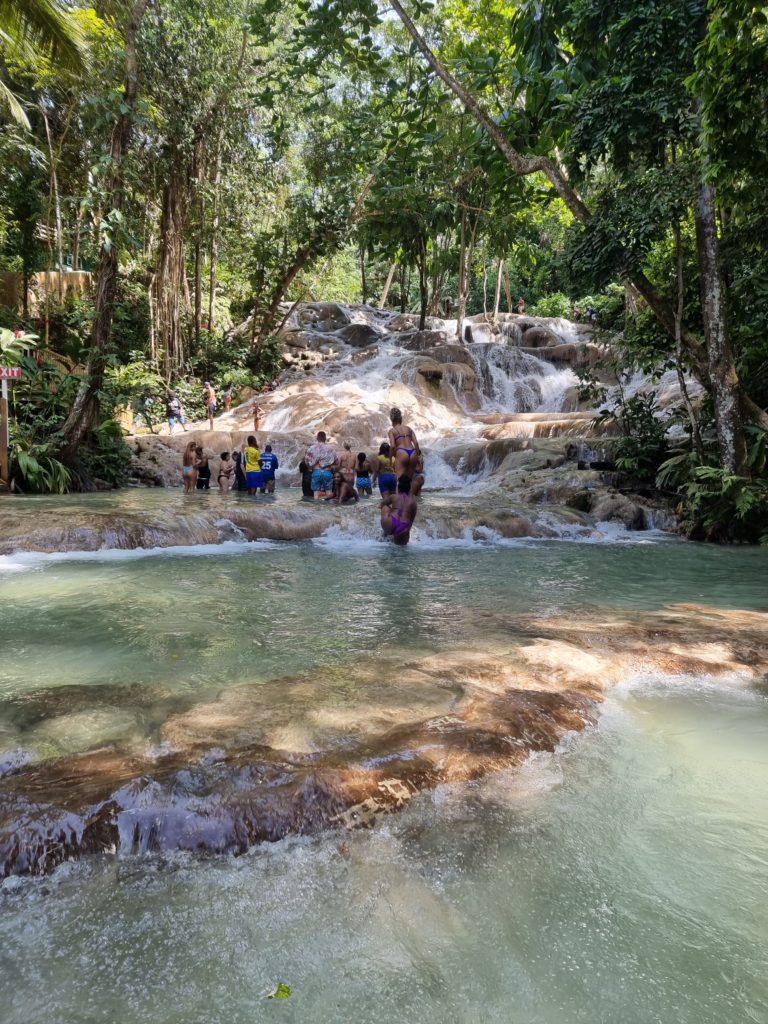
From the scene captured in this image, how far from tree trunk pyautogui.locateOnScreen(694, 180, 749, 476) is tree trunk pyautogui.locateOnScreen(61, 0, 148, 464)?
34.9ft

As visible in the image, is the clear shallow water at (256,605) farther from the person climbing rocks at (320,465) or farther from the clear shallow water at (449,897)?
the person climbing rocks at (320,465)

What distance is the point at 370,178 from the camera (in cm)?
2144

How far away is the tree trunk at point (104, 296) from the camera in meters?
12.9

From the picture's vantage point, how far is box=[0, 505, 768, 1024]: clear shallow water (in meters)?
1.75

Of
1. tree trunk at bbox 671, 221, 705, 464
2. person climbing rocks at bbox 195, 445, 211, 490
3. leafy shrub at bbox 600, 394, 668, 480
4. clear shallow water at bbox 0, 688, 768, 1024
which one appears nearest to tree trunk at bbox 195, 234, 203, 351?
person climbing rocks at bbox 195, 445, 211, 490

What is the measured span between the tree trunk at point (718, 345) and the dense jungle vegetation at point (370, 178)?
3 cm

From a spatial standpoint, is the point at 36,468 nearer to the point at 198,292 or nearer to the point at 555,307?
the point at 198,292

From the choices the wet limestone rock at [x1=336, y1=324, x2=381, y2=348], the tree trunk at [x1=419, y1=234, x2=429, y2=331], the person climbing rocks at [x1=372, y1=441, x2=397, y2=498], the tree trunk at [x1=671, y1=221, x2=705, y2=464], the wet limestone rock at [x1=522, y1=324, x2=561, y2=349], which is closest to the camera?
the tree trunk at [x1=671, y1=221, x2=705, y2=464]

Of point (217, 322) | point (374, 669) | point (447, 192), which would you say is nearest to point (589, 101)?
point (447, 192)

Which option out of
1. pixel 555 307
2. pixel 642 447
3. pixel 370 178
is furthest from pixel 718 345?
pixel 555 307

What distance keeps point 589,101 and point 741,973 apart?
36.1 feet

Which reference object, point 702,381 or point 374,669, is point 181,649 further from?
point 702,381

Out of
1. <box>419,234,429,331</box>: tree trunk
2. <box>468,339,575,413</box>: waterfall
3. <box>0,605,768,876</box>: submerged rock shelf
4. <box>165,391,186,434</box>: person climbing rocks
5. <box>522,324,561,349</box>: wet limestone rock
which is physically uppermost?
<box>419,234,429,331</box>: tree trunk

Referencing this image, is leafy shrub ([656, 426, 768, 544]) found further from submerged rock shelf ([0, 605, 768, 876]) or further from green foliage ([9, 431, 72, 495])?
green foliage ([9, 431, 72, 495])
